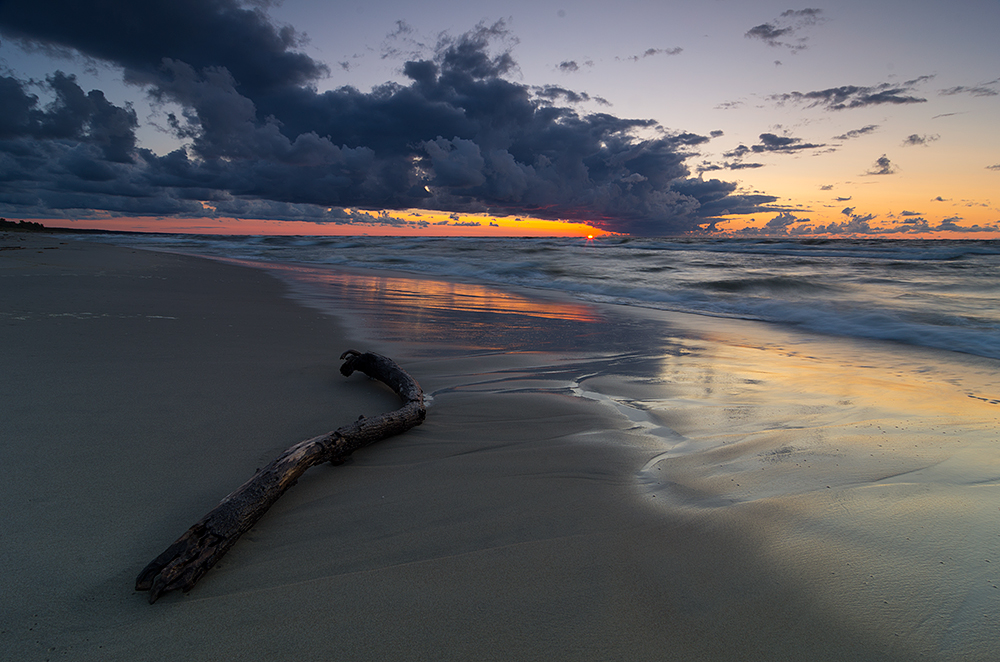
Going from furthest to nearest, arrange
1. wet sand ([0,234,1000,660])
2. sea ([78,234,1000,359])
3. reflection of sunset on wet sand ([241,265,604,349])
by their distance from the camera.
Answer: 1. sea ([78,234,1000,359])
2. reflection of sunset on wet sand ([241,265,604,349])
3. wet sand ([0,234,1000,660])

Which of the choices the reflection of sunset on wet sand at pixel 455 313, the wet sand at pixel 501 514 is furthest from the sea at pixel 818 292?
the wet sand at pixel 501 514

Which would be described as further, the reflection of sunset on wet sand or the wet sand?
the reflection of sunset on wet sand

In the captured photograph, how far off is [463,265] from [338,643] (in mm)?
18277

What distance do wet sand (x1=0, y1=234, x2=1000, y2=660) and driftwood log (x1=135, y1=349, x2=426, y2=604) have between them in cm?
5

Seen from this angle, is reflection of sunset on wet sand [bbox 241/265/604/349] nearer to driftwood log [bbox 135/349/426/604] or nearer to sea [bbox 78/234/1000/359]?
sea [bbox 78/234/1000/359]

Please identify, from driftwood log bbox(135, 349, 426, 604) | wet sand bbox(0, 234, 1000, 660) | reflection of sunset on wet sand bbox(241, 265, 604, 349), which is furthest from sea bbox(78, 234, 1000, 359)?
driftwood log bbox(135, 349, 426, 604)

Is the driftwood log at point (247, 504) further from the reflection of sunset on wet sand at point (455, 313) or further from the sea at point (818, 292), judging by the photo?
the sea at point (818, 292)

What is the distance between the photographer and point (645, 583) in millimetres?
1456

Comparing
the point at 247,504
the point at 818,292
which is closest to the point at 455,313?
the point at 247,504

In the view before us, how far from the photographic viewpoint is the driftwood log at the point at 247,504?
4.33ft

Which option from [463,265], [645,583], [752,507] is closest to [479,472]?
[645,583]

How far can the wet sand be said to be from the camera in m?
1.26

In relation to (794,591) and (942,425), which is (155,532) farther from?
(942,425)

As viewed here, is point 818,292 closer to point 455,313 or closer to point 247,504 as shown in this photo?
point 455,313
